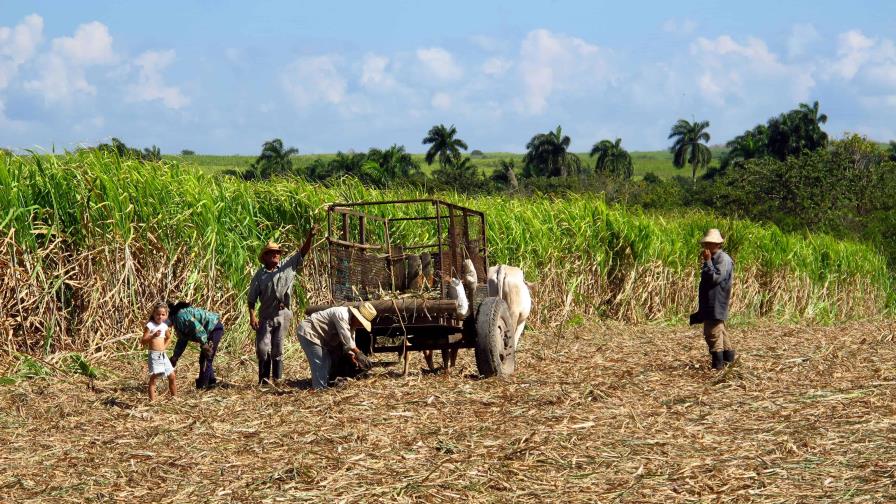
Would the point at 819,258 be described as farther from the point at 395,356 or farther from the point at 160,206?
the point at 160,206

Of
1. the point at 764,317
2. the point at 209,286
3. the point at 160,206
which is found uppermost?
the point at 160,206

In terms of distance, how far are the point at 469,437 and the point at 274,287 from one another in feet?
11.3

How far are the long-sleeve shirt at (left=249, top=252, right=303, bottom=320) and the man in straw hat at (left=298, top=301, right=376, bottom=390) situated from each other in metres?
0.50

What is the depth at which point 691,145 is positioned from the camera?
97562mm

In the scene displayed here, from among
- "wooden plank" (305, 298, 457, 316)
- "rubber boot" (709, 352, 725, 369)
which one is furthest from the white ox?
"rubber boot" (709, 352, 725, 369)

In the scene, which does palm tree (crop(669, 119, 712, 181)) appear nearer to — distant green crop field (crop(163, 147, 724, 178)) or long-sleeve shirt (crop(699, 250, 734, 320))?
distant green crop field (crop(163, 147, 724, 178))

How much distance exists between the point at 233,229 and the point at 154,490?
23.9 ft

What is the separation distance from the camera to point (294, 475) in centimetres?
603

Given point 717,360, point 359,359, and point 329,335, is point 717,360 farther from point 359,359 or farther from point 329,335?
point 329,335

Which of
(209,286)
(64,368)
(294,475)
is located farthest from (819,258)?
(294,475)

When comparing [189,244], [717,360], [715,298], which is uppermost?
[189,244]

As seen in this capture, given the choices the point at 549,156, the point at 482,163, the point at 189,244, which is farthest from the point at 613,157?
the point at 189,244

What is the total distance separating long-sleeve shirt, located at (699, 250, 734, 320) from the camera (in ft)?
34.6

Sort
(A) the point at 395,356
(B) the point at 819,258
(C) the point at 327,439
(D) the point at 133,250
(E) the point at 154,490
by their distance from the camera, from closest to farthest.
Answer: (E) the point at 154,490
(C) the point at 327,439
(D) the point at 133,250
(A) the point at 395,356
(B) the point at 819,258
